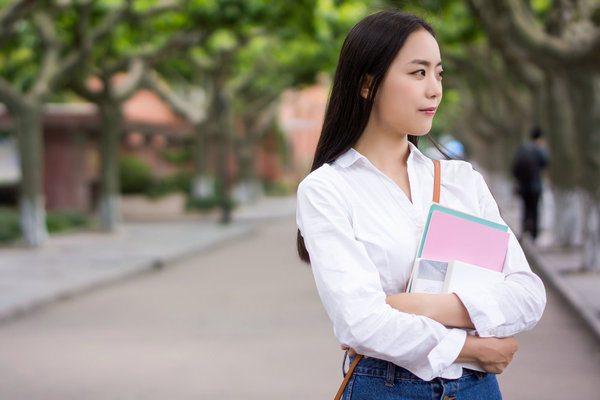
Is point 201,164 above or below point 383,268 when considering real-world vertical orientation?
below

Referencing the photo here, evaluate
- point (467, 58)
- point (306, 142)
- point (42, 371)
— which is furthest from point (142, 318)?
point (306, 142)

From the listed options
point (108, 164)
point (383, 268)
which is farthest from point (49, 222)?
point (383, 268)

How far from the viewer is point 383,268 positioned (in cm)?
208

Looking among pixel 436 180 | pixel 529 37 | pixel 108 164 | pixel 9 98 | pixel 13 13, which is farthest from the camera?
pixel 108 164

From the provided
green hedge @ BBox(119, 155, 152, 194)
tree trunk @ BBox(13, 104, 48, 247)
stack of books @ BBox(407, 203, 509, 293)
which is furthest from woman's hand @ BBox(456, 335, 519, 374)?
green hedge @ BBox(119, 155, 152, 194)

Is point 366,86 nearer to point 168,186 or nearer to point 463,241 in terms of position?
point 463,241

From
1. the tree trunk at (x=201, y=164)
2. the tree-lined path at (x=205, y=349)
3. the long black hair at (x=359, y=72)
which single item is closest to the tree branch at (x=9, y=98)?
the tree-lined path at (x=205, y=349)

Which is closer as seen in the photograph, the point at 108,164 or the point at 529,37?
the point at 529,37

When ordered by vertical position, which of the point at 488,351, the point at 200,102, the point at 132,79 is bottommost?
the point at 200,102

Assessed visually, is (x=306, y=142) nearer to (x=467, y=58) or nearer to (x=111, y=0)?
(x=467, y=58)

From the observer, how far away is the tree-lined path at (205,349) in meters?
5.95

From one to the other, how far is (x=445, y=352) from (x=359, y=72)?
0.73 metres

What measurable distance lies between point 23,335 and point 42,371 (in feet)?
5.71

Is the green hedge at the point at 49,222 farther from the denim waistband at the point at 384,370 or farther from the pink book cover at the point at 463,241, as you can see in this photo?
the pink book cover at the point at 463,241
